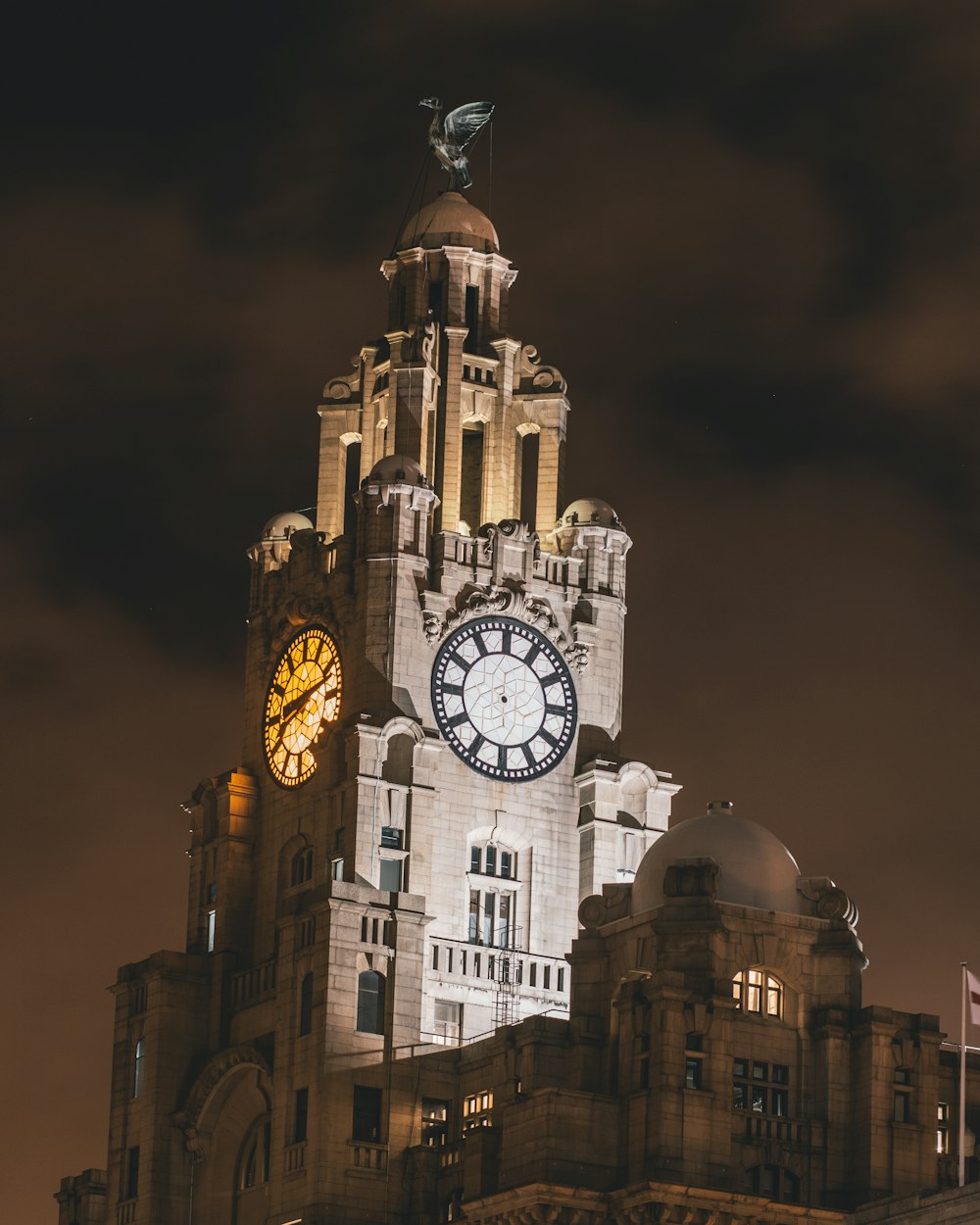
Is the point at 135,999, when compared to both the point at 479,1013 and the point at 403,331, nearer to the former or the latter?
the point at 479,1013

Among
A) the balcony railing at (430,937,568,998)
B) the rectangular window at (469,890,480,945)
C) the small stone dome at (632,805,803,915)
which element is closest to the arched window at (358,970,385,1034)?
the balcony railing at (430,937,568,998)

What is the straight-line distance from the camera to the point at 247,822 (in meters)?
141

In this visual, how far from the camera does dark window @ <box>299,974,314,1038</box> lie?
128500 millimetres

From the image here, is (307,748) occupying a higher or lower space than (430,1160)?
higher

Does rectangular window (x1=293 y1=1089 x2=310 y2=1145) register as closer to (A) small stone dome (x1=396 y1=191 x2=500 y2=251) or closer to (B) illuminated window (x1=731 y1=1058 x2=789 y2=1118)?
(B) illuminated window (x1=731 y1=1058 x2=789 y2=1118)


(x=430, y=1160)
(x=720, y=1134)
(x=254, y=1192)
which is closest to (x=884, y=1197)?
(x=720, y=1134)

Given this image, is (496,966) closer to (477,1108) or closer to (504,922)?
(504,922)

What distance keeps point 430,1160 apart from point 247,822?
67.7 ft

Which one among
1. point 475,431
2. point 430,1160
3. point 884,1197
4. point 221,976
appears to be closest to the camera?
point 884,1197

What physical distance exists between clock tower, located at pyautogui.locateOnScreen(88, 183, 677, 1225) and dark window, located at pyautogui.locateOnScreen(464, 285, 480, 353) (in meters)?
0.13

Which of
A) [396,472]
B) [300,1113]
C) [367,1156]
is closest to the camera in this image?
[367,1156]

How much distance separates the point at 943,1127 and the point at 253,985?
27586 millimetres

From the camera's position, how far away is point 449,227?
14838cm

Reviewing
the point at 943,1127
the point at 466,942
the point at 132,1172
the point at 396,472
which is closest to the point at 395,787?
the point at 466,942
